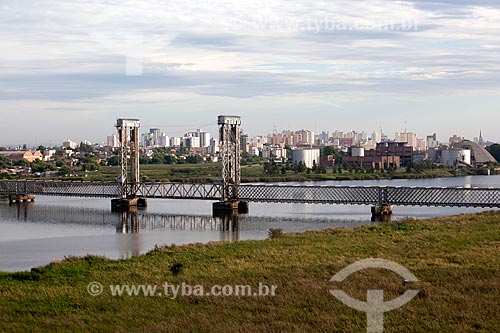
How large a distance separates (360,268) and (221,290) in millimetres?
3940

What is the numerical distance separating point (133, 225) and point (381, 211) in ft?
46.0

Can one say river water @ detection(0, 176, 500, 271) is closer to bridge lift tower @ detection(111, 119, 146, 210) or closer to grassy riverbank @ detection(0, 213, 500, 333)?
bridge lift tower @ detection(111, 119, 146, 210)

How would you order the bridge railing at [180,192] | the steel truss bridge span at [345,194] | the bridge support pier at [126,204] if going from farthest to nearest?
the bridge support pier at [126,204]
the bridge railing at [180,192]
the steel truss bridge span at [345,194]

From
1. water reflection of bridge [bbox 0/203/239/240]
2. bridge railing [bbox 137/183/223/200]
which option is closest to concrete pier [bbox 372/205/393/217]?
water reflection of bridge [bbox 0/203/239/240]

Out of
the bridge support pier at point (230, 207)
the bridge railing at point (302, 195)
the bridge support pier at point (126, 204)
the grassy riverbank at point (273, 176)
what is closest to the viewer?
the bridge railing at point (302, 195)

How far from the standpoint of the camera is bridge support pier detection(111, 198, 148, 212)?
4859 cm

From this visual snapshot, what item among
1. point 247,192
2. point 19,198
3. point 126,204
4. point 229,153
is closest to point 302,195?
point 247,192

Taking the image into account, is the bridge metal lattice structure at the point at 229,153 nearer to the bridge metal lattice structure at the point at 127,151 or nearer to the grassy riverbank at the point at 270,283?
the bridge metal lattice structure at the point at 127,151

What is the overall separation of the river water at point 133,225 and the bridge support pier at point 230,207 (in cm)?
58

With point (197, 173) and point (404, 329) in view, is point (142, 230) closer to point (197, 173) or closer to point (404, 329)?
point (404, 329)

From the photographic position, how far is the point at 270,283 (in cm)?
1595

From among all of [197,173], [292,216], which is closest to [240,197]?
[292,216]

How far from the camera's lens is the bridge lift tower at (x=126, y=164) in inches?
1941

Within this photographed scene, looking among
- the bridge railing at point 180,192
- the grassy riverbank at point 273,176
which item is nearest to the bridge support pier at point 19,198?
the bridge railing at point 180,192
